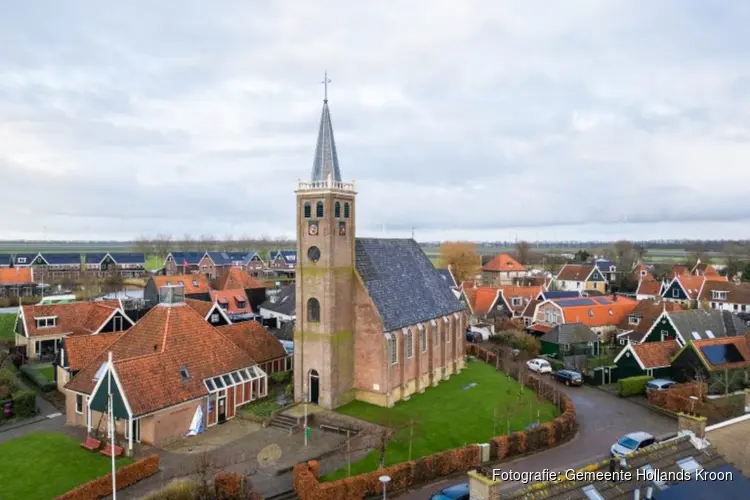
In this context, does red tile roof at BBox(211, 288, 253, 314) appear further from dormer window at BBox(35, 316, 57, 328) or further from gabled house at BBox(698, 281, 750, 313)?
gabled house at BBox(698, 281, 750, 313)

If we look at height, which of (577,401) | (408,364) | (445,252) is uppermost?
(445,252)

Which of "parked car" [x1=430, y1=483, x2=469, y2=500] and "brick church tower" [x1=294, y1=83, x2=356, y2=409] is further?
"brick church tower" [x1=294, y1=83, x2=356, y2=409]

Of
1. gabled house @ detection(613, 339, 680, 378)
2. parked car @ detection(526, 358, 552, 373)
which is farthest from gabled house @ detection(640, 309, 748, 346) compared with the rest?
parked car @ detection(526, 358, 552, 373)

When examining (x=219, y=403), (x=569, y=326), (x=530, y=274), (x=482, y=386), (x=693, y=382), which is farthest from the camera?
(x=530, y=274)

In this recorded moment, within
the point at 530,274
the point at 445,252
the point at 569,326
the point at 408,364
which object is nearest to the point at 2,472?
the point at 408,364

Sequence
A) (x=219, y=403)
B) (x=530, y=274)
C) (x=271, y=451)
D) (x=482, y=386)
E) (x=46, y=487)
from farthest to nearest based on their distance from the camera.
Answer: (x=530, y=274), (x=482, y=386), (x=219, y=403), (x=271, y=451), (x=46, y=487)

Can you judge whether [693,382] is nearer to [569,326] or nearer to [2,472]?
[569,326]
